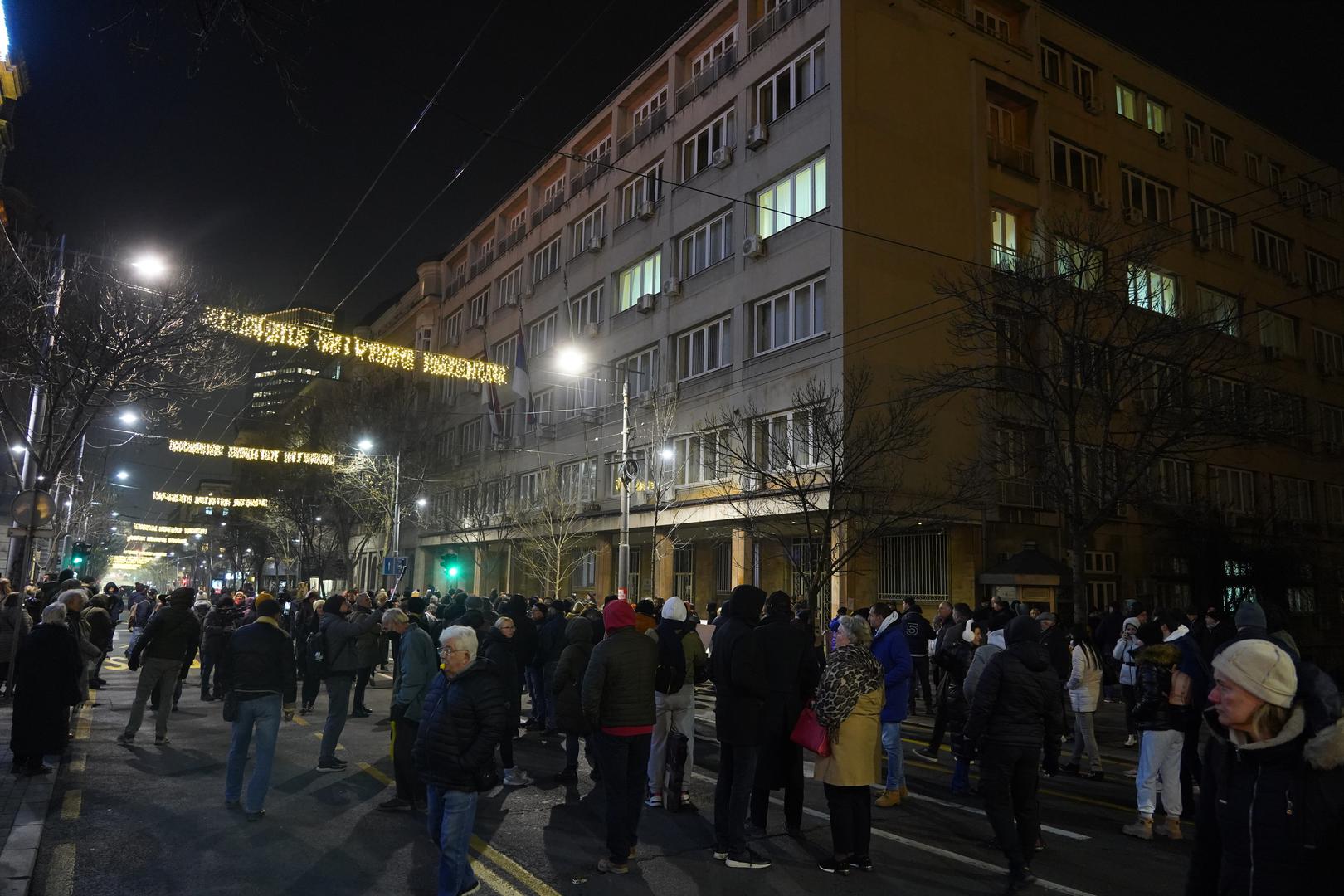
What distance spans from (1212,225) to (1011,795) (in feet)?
113

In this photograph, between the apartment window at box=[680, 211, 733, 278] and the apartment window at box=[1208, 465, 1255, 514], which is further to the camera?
the apartment window at box=[1208, 465, 1255, 514]

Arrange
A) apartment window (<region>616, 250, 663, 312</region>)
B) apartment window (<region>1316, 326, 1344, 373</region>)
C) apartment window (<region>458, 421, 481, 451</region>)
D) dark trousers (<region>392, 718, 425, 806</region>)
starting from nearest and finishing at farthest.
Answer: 1. dark trousers (<region>392, 718, 425, 806</region>)
2. apartment window (<region>616, 250, 663, 312</region>)
3. apartment window (<region>1316, 326, 1344, 373</region>)
4. apartment window (<region>458, 421, 481, 451</region>)

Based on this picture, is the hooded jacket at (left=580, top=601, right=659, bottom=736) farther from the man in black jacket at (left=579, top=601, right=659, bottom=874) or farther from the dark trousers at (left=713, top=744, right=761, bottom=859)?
the dark trousers at (left=713, top=744, right=761, bottom=859)

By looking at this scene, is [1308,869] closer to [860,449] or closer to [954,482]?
[860,449]

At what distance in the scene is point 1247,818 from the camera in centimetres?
283

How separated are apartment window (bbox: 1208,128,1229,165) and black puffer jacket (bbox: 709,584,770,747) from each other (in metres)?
37.5

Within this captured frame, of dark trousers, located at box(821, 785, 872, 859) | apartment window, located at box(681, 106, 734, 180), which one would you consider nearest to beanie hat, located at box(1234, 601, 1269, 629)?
dark trousers, located at box(821, 785, 872, 859)

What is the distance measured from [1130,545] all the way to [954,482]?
32.8 feet

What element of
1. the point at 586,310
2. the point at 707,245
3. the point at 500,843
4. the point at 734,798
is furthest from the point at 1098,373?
the point at 586,310

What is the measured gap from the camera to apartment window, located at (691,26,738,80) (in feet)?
100

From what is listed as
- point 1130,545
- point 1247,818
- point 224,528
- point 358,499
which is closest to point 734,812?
point 1247,818

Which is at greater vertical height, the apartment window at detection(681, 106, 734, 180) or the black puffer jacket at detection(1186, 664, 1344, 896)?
the apartment window at detection(681, 106, 734, 180)

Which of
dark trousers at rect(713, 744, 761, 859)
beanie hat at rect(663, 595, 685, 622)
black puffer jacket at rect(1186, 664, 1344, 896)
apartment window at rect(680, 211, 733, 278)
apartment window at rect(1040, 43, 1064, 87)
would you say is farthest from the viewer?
apartment window at rect(1040, 43, 1064, 87)

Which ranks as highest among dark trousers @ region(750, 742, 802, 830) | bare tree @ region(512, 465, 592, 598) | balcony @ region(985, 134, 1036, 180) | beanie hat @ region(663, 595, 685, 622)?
balcony @ region(985, 134, 1036, 180)
